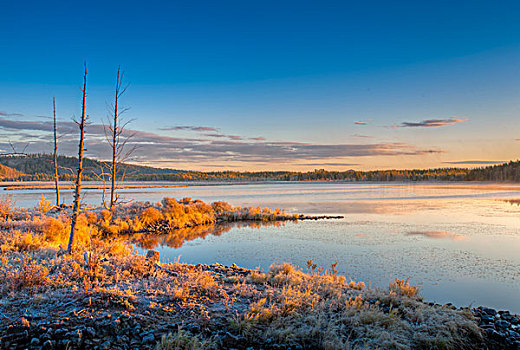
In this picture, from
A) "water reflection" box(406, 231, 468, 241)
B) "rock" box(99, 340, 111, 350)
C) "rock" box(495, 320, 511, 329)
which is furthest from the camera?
"water reflection" box(406, 231, 468, 241)

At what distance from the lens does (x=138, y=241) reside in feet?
57.6

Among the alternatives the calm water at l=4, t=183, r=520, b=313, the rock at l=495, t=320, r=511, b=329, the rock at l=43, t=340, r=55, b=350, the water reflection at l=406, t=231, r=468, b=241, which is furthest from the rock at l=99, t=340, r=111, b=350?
the water reflection at l=406, t=231, r=468, b=241

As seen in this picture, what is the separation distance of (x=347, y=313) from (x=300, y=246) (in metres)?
8.70

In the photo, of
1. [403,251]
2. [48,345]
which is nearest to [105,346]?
[48,345]

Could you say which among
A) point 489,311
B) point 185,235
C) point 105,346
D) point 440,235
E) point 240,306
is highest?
point 105,346

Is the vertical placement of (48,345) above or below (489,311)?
above

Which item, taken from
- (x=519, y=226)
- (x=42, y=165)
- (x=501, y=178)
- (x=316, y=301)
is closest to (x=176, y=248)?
(x=316, y=301)

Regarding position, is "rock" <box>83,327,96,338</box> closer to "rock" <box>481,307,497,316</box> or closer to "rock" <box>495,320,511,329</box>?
"rock" <box>495,320,511,329</box>

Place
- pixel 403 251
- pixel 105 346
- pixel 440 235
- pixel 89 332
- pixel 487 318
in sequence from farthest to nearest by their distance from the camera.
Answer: pixel 440 235 < pixel 403 251 < pixel 487 318 < pixel 89 332 < pixel 105 346

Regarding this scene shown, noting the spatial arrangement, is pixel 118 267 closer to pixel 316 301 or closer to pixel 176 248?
pixel 316 301

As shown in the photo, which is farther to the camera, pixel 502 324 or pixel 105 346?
pixel 502 324

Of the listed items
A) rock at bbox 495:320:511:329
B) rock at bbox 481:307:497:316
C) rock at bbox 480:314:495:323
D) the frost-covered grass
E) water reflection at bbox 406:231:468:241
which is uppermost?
the frost-covered grass

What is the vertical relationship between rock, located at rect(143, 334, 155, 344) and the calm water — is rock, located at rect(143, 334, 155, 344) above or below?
above

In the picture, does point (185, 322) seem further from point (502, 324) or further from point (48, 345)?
point (502, 324)
